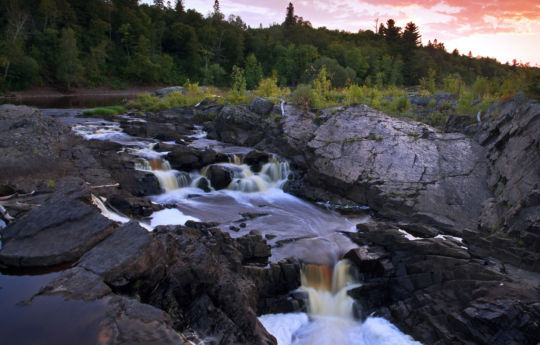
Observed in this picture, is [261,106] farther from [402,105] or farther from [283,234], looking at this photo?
[283,234]

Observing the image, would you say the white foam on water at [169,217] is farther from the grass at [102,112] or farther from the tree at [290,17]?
the tree at [290,17]

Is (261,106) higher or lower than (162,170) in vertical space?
higher

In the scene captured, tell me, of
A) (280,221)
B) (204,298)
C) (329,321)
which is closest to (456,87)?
(280,221)

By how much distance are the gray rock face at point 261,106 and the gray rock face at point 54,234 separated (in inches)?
529

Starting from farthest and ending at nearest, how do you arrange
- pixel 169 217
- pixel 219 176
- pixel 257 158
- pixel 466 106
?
1. pixel 466 106
2. pixel 257 158
3. pixel 219 176
4. pixel 169 217

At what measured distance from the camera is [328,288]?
790cm

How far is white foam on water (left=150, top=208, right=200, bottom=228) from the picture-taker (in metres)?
9.63

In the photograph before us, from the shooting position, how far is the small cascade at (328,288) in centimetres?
745

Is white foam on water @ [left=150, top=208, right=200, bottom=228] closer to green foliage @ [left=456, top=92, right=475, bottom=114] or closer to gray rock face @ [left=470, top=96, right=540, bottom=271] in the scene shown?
gray rock face @ [left=470, top=96, right=540, bottom=271]

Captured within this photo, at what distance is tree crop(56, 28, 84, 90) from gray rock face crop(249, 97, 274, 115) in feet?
120

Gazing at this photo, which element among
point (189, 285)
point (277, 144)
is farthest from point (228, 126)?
point (189, 285)

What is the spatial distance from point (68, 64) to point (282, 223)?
45823 mm

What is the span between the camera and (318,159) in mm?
14086

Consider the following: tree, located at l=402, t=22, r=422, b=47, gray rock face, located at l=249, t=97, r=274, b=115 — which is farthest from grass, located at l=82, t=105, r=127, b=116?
tree, located at l=402, t=22, r=422, b=47
